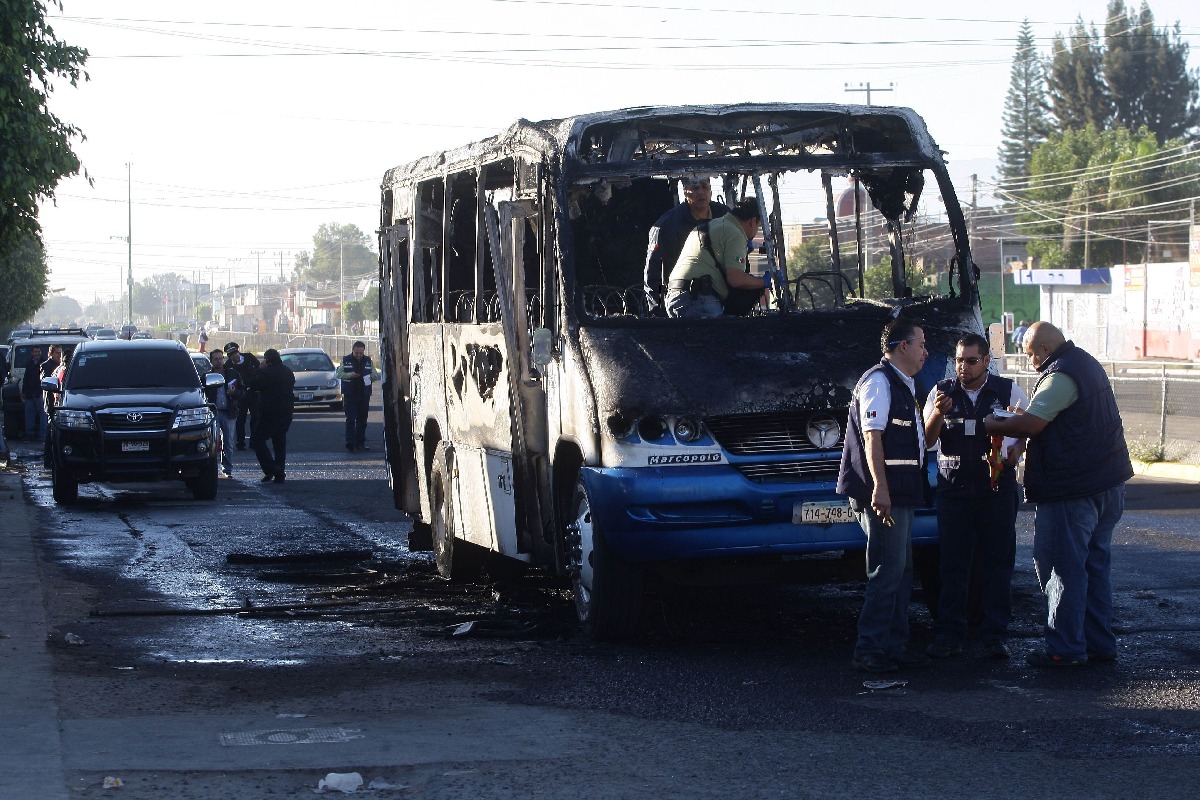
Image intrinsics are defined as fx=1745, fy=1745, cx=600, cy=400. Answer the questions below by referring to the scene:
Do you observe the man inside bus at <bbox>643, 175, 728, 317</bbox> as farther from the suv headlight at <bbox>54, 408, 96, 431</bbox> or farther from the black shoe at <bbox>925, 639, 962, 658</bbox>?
the suv headlight at <bbox>54, 408, 96, 431</bbox>

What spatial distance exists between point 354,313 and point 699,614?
13860 centimetres

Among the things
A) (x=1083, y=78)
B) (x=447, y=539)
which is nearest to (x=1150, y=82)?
(x=1083, y=78)

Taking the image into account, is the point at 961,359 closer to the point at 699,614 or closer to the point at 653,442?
the point at 653,442

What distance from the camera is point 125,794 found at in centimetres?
602

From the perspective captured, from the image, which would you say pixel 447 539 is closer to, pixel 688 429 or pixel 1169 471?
pixel 688 429

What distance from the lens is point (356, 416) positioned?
90.8 ft

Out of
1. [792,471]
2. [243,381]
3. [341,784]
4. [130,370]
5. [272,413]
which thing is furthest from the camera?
[243,381]

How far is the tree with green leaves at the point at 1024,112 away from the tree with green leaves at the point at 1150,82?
6237mm

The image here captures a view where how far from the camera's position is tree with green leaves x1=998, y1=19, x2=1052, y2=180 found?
409 feet

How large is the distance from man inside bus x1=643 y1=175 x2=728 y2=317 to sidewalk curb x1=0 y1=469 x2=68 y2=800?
3857 millimetres

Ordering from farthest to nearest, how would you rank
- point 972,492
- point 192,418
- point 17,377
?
point 17,377 < point 192,418 < point 972,492

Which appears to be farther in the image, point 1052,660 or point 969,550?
point 969,550

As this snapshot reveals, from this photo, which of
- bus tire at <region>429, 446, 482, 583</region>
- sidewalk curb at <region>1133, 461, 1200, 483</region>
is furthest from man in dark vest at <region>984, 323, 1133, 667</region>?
sidewalk curb at <region>1133, 461, 1200, 483</region>

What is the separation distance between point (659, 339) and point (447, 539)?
3.71 m
